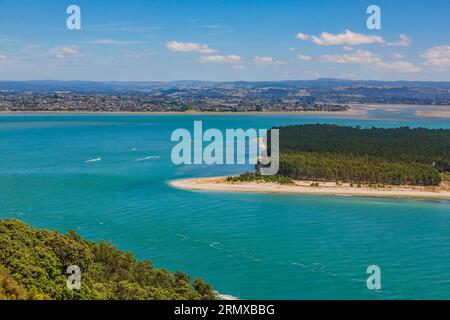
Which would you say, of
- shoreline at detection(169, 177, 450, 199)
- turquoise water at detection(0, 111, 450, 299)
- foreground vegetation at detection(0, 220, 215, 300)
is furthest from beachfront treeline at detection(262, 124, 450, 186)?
foreground vegetation at detection(0, 220, 215, 300)

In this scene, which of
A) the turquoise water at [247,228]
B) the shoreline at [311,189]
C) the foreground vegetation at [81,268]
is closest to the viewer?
the foreground vegetation at [81,268]

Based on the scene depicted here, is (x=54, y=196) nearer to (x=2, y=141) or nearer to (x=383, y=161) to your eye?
(x=383, y=161)

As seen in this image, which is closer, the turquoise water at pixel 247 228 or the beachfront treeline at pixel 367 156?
the turquoise water at pixel 247 228

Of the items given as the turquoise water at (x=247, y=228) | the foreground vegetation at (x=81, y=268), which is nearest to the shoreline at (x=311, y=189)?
the turquoise water at (x=247, y=228)

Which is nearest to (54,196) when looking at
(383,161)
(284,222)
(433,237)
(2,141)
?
(284,222)

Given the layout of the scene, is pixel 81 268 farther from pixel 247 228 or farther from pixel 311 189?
pixel 311 189

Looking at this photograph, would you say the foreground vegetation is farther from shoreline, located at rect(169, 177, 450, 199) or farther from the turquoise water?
shoreline, located at rect(169, 177, 450, 199)

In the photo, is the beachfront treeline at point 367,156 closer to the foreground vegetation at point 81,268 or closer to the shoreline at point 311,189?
the shoreline at point 311,189
